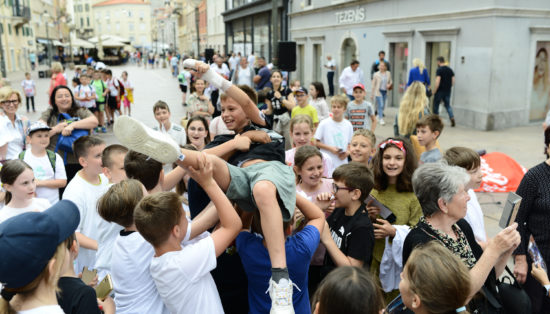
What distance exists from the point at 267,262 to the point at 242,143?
0.95 m

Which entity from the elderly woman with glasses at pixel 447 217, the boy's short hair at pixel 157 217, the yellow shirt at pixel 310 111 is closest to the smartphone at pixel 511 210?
the elderly woman with glasses at pixel 447 217

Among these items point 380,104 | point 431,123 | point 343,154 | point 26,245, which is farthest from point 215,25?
point 26,245

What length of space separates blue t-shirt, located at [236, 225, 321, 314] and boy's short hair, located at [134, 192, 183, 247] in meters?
0.46

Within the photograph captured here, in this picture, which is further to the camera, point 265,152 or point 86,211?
point 86,211

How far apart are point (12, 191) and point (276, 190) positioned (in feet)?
8.06

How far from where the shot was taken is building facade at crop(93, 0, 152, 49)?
115312 mm

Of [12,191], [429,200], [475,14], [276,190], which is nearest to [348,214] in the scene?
[429,200]

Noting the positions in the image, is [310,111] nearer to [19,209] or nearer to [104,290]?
[19,209]

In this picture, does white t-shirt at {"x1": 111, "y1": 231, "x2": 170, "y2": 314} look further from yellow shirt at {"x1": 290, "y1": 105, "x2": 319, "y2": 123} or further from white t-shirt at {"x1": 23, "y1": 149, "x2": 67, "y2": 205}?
yellow shirt at {"x1": 290, "y1": 105, "x2": 319, "y2": 123}

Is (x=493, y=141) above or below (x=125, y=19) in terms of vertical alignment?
below

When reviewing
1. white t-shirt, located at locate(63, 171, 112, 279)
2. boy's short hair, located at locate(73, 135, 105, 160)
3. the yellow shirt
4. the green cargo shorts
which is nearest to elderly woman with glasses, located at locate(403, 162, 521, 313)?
the green cargo shorts

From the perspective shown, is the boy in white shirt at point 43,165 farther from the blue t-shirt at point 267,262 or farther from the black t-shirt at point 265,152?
the blue t-shirt at point 267,262

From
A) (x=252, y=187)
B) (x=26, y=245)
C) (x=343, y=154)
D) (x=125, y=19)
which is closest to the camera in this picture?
(x=26, y=245)

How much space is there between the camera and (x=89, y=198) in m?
3.63
